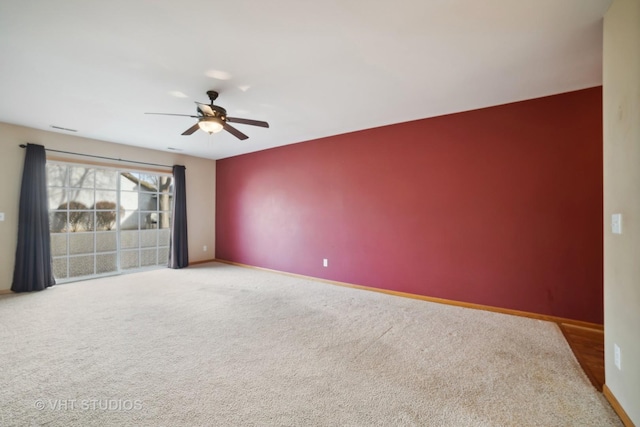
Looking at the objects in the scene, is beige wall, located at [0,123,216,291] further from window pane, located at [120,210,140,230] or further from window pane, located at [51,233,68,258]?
window pane, located at [120,210,140,230]

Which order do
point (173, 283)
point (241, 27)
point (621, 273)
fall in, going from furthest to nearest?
point (173, 283) → point (241, 27) → point (621, 273)

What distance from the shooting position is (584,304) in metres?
2.83

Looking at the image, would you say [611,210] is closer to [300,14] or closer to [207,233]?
[300,14]

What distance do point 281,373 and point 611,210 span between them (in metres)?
2.48

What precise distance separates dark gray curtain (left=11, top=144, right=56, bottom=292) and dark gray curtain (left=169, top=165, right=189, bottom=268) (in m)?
1.87

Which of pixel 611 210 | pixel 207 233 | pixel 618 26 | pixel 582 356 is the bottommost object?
pixel 582 356

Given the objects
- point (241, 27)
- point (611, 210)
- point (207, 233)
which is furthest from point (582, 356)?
point (207, 233)

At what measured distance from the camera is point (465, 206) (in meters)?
3.46

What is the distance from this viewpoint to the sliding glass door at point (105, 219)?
460cm

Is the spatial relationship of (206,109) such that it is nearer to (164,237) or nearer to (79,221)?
(79,221)

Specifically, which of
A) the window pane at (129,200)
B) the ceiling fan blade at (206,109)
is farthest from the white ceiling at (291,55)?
the window pane at (129,200)

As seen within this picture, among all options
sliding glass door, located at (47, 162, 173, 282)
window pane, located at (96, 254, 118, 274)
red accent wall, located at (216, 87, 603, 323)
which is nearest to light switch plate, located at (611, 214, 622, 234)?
red accent wall, located at (216, 87, 603, 323)

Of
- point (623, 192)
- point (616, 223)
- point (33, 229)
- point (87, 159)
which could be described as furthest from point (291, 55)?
point (33, 229)

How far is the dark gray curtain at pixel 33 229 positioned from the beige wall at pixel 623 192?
6501 mm
